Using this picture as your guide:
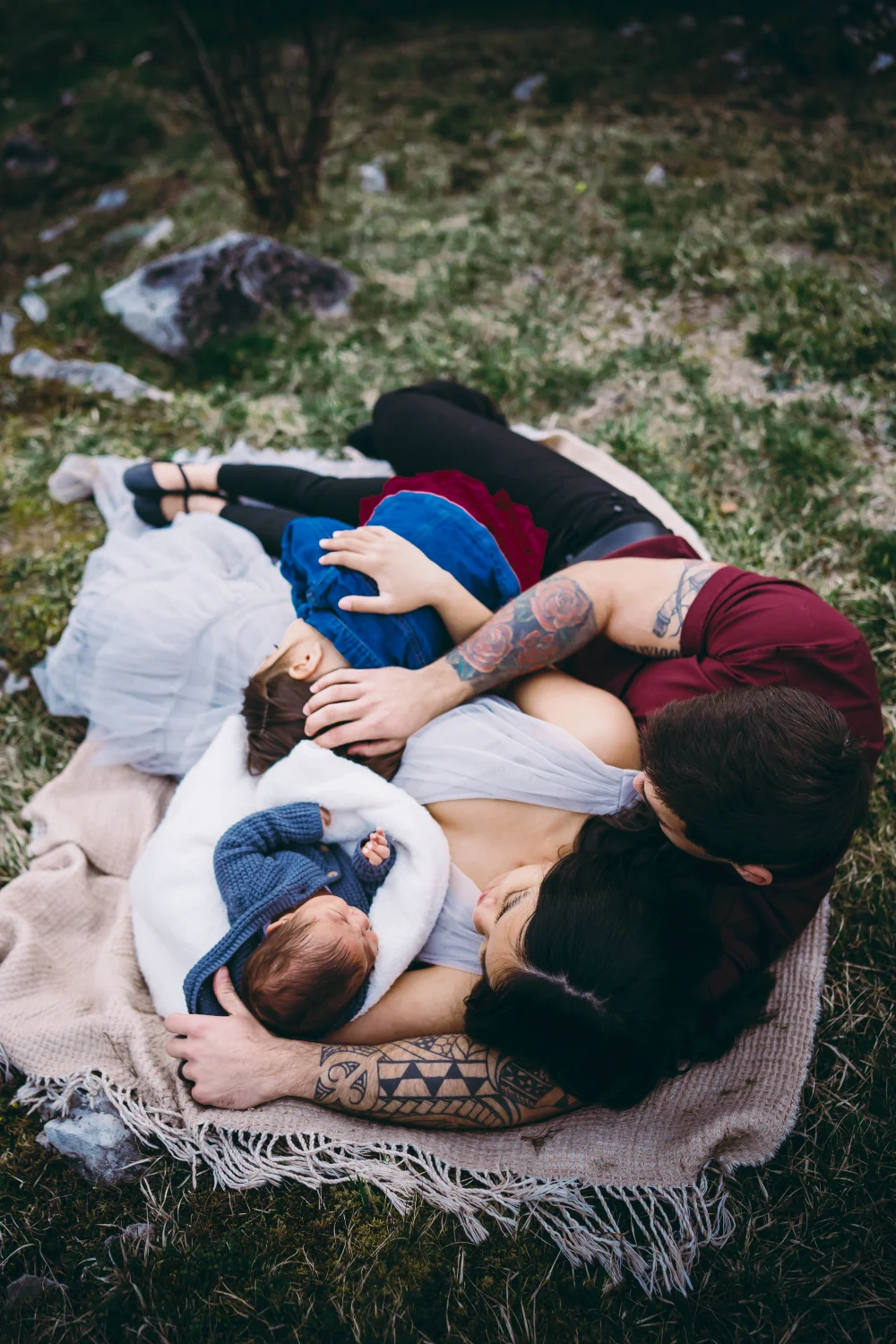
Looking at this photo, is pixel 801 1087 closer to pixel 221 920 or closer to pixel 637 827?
pixel 637 827

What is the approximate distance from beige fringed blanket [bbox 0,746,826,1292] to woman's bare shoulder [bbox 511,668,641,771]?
0.84m

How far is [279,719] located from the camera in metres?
2.60

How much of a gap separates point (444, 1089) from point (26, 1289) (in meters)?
1.19

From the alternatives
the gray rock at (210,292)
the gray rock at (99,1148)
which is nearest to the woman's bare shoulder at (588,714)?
the gray rock at (99,1148)

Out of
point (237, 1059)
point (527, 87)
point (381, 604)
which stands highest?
point (527, 87)

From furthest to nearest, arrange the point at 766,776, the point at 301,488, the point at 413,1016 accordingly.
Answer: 1. the point at 301,488
2. the point at 413,1016
3. the point at 766,776

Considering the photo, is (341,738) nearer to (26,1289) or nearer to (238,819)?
(238,819)

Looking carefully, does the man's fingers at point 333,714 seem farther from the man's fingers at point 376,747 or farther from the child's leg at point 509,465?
the child's leg at point 509,465

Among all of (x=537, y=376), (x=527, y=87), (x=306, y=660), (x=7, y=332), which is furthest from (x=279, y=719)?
(x=527, y=87)

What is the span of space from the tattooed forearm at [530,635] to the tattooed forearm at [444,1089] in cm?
111

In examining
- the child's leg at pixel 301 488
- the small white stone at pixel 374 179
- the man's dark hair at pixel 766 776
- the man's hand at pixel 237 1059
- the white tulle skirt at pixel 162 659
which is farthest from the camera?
the small white stone at pixel 374 179

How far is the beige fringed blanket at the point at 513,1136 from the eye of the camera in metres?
2.16

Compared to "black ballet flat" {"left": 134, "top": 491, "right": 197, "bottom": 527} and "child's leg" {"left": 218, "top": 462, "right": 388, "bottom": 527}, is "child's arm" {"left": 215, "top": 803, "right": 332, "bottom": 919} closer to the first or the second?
"child's leg" {"left": 218, "top": 462, "right": 388, "bottom": 527}

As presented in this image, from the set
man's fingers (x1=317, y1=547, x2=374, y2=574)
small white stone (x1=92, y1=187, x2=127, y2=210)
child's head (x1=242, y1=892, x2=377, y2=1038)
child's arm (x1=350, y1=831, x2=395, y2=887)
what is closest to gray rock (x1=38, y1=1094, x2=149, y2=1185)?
child's head (x1=242, y1=892, x2=377, y2=1038)
